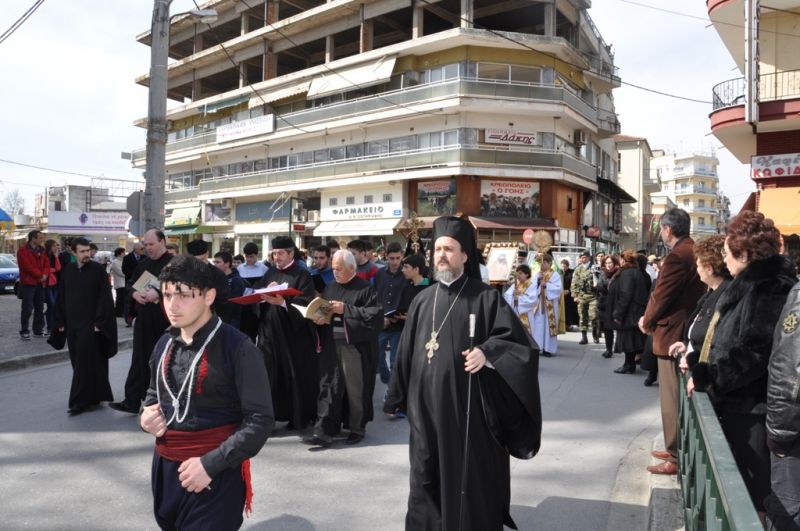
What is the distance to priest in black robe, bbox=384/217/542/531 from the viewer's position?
133 inches

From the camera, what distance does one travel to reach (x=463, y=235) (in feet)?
12.3

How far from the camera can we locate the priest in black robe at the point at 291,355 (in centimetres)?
625

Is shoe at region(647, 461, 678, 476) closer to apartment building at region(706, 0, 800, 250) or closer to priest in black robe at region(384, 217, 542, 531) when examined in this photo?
priest in black robe at region(384, 217, 542, 531)

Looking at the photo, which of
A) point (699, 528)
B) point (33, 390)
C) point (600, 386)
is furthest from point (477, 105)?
point (699, 528)

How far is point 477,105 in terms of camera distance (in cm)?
2877

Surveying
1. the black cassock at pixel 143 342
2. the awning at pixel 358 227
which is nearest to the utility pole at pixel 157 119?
the black cassock at pixel 143 342

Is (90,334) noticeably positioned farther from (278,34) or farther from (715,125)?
(278,34)

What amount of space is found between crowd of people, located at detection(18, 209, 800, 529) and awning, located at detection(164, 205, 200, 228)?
39.1 m

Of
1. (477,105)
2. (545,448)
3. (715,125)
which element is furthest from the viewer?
(477,105)

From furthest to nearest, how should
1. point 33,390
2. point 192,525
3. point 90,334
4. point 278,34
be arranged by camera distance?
point 278,34, point 33,390, point 90,334, point 192,525

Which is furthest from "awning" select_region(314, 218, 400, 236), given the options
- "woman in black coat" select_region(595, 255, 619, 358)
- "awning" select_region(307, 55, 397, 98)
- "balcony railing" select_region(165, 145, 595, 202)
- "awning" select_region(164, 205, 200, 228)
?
"woman in black coat" select_region(595, 255, 619, 358)

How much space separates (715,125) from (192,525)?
16.5 meters

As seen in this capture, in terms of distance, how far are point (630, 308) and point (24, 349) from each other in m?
9.91

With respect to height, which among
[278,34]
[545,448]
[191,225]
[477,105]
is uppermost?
[278,34]
